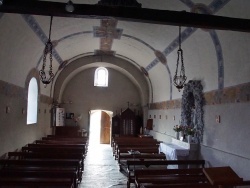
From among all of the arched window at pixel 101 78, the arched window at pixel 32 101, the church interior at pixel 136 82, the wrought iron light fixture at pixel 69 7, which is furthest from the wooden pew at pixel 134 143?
the wrought iron light fixture at pixel 69 7

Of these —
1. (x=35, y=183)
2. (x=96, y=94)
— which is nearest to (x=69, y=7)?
(x=35, y=183)

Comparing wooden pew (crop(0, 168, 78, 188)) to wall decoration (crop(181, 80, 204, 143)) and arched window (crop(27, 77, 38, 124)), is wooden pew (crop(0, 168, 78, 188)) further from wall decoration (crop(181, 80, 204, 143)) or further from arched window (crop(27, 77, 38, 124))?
arched window (crop(27, 77, 38, 124))

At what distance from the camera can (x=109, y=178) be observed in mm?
9172

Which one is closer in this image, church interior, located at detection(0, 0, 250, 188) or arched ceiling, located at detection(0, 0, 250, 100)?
arched ceiling, located at detection(0, 0, 250, 100)

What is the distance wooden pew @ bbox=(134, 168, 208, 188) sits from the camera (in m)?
6.20

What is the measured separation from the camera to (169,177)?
667 cm

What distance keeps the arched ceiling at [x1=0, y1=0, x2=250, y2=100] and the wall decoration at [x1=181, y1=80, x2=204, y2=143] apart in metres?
1.42

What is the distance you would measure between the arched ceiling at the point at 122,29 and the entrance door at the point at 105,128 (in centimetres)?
510

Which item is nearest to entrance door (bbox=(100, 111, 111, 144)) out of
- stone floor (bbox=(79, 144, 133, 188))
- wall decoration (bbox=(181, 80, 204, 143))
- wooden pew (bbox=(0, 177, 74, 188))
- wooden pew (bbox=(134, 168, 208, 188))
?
stone floor (bbox=(79, 144, 133, 188))

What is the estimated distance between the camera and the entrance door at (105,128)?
1981cm

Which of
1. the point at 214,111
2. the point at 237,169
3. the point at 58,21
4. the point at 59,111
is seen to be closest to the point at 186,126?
the point at 214,111

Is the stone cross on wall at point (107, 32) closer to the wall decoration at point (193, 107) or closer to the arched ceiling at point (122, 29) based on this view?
the arched ceiling at point (122, 29)

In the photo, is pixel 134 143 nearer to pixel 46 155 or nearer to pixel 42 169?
pixel 46 155

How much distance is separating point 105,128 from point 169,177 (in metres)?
13.5
